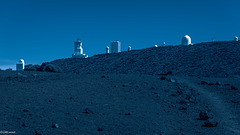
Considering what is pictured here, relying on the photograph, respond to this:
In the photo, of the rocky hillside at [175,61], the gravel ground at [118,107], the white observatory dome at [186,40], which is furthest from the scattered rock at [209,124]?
the white observatory dome at [186,40]

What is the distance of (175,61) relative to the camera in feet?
103

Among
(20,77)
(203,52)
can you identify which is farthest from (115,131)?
(203,52)

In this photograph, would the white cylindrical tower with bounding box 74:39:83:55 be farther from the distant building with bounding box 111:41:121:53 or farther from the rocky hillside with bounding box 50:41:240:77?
the distant building with bounding box 111:41:121:53

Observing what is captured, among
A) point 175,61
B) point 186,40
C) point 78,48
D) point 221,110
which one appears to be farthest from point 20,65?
point 221,110

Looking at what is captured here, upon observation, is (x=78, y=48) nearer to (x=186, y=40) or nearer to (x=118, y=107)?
(x=186, y=40)

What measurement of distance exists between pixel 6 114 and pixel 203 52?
2863 centimetres

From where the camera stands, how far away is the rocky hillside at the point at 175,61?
86.5ft

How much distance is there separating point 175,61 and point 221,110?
69.2 ft

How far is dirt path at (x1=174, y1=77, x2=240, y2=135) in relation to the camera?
8490mm

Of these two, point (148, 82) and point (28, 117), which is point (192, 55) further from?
point (28, 117)

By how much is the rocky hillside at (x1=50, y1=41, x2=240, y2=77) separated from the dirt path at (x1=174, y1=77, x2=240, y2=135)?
9.89 m

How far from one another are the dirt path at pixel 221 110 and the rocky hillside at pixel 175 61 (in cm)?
989

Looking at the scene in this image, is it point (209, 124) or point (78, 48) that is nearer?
point (209, 124)

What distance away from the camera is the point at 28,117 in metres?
8.04
